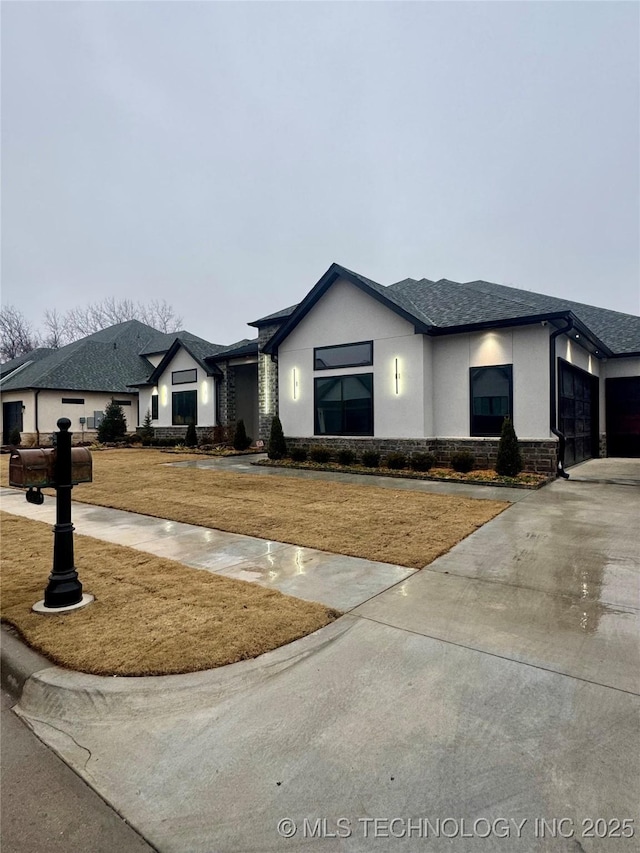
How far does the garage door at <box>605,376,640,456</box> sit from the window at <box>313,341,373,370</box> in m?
10.2

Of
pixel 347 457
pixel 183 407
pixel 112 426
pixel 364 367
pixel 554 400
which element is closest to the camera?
pixel 554 400

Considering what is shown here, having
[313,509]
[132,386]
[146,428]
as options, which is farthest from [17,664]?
[132,386]

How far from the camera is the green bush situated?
79.2 feet

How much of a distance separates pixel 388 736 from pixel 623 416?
18.4m

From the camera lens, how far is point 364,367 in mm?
14172

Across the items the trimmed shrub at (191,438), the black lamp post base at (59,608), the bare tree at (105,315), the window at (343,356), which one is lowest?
the black lamp post base at (59,608)

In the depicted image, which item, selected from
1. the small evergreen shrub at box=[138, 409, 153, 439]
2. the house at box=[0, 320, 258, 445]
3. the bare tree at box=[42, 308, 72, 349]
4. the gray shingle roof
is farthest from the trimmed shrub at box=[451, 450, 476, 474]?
the bare tree at box=[42, 308, 72, 349]

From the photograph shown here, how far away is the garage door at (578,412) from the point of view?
1279cm

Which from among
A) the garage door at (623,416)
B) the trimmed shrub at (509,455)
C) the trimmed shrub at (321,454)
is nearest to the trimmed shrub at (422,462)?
the trimmed shrub at (509,455)

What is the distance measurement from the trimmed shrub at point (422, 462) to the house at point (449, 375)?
0.74 metres

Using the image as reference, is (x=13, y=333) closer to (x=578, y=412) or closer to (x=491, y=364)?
(x=491, y=364)

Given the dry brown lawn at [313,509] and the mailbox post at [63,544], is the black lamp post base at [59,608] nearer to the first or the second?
the mailbox post at [63,544]

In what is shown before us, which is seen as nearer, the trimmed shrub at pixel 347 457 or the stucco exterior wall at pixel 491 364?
the stucco exterior wall at pixel 491 364

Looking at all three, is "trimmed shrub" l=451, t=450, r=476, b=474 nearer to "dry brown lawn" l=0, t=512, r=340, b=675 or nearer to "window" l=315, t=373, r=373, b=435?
"window" l=315, t=373, r=373, b=435
